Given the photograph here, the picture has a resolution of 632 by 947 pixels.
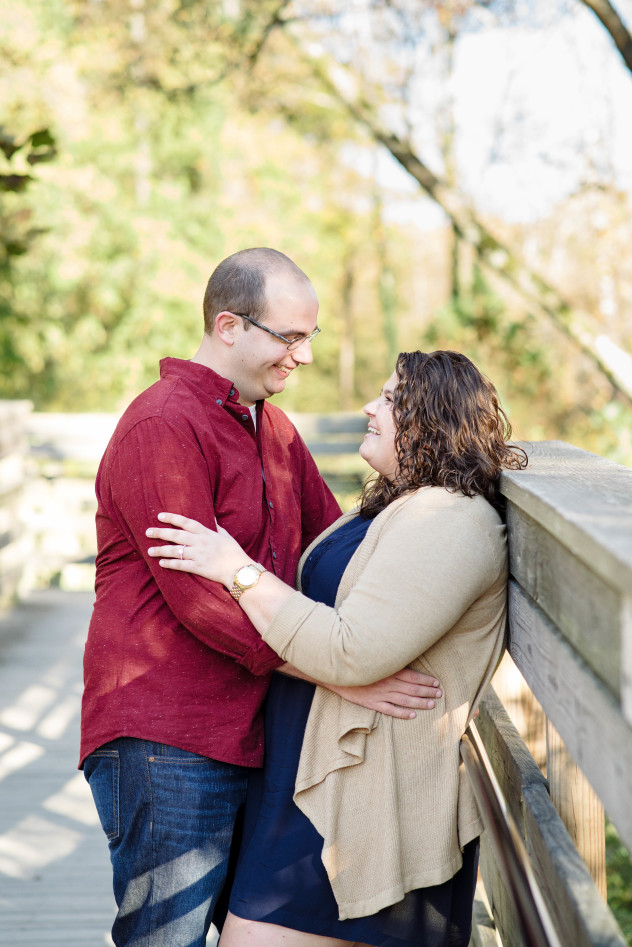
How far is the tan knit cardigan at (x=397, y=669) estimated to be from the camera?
5.40 ft

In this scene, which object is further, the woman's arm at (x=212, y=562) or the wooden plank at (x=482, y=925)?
the wooden plank at (x=482, y=925)

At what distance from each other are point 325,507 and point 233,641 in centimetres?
76

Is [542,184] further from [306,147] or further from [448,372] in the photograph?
[306,147]

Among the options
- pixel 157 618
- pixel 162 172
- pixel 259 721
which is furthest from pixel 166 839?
pixel 162 172

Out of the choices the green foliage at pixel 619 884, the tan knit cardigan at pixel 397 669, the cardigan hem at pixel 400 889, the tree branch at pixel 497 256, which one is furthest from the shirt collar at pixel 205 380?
the tree branch at pixel 497 256

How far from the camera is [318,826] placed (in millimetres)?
1771

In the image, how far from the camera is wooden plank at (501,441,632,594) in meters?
0.92

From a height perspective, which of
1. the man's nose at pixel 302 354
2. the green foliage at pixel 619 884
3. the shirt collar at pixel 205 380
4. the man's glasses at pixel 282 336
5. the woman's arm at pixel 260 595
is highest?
the man's glasses at pixel 282 336

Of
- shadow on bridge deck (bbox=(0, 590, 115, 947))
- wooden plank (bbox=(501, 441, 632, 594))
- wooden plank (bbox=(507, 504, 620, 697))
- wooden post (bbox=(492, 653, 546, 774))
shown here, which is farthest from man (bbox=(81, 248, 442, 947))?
shadow on bridge deck (bbox=(0, 590, 115, 947))

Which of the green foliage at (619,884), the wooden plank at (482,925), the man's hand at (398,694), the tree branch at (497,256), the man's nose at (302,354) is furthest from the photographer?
the tree branch at (497,256)

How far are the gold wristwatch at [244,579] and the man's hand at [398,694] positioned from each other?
0.26 metres

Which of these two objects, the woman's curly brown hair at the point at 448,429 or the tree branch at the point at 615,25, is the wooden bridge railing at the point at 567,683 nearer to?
the woman's curly brown hair at the point at 448,429

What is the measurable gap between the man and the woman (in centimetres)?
6

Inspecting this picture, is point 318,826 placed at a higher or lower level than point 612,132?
lower
